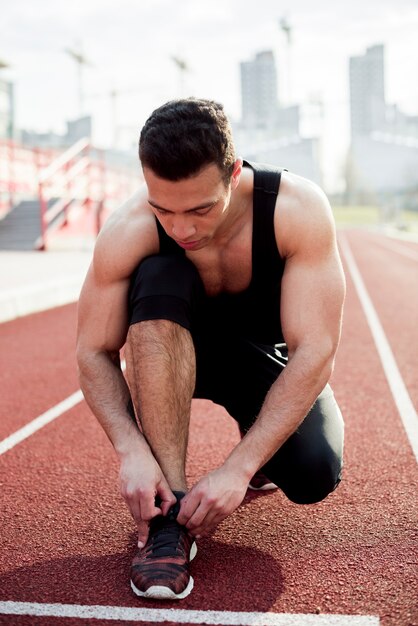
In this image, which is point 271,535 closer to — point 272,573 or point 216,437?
point 272,573

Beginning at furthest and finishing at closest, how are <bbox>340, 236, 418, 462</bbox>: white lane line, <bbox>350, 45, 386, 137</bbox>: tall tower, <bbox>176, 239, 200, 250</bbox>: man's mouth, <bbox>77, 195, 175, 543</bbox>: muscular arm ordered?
<bbox>350, 45, 386, 137</bbox>: tall tower < <bbox>340, 236, 418, 462</bbox>: white lane line < <bbox>77, 195, 175, 543</bbox>: muscular arm < <bbox>176, 239, 200, 250</bbox>: man's mouth

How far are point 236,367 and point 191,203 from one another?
78 centimetres

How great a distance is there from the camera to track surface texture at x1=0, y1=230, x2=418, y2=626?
200 cm

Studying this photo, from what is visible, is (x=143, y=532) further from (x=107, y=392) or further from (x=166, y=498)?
(x=107, y=392)

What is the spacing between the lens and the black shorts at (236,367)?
224cm

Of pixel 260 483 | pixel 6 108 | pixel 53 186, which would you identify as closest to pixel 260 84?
pixel 6 108

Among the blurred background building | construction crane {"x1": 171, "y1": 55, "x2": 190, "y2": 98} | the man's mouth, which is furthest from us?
the blurred background building

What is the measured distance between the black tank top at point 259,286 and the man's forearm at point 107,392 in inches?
17.6

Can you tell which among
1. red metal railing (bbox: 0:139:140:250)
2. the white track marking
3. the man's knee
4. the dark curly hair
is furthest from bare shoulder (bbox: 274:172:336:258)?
red metal railing (bbox: 0:139:140:250)

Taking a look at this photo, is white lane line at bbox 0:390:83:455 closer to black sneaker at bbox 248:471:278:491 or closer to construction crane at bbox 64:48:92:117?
black sneaker at bbox 248:471:278:491

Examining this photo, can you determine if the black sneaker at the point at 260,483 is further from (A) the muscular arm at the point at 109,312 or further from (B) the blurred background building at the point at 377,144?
(B) the blurred background building at the point at 377,144

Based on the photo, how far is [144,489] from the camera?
6.59 feet

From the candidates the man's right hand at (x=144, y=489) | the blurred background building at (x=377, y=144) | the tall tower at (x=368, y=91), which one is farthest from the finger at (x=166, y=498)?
the tall tower at (x=368, y=91)

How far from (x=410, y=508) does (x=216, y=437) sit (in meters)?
1.27
